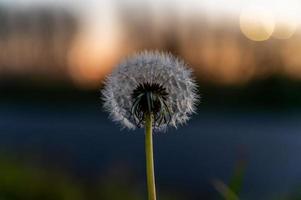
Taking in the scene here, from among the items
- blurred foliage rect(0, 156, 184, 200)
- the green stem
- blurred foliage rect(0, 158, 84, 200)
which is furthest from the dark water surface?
the green stem

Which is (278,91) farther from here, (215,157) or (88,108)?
(215,157)

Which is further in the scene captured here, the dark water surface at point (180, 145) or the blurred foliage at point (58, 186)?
the dark water surface at point (180, 145)

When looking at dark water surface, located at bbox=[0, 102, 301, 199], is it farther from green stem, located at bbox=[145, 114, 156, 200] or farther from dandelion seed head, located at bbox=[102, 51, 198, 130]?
green stem, located at bbox=[145, 114, 156, 200]

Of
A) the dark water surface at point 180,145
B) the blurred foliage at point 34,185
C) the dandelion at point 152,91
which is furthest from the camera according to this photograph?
the dark water surface at point 180,145

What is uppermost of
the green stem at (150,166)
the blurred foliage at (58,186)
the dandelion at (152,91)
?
the dandelion at (152,91)

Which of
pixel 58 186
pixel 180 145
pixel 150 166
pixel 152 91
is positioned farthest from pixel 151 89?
pixel 180 145

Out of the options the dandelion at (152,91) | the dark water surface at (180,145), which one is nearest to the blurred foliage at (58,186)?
the dark water surface at (180,145)

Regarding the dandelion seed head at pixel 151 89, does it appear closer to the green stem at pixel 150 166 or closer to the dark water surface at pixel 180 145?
the green stem at pixel 150 166

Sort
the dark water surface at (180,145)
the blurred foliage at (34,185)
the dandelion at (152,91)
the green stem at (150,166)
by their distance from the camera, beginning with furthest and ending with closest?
the dark water surface at (180,145) < the blurred foliage at (34,185) < the dandelion at (152,91) < the green stem at (150,166)
